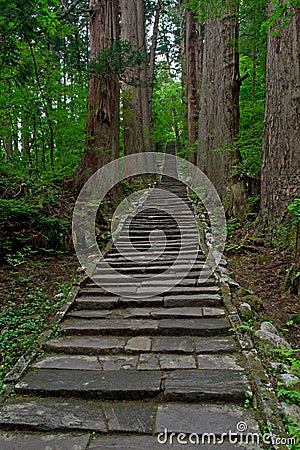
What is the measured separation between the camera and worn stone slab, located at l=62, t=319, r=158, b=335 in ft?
12.6

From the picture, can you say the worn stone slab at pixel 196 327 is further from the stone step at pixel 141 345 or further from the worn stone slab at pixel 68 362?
the worn stone slab at pixel 68 362

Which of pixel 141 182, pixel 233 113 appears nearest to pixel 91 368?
pixel 233 113

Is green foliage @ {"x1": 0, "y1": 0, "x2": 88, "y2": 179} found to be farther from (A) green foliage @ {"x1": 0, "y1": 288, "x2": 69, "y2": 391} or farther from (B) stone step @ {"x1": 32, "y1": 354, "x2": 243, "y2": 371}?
(B) stone step @ {"x1": 32, "y1": 354, "x2": 243, "y2": 371}

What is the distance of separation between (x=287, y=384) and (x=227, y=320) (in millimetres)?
1178

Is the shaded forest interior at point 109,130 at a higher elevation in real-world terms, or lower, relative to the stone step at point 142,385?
higher

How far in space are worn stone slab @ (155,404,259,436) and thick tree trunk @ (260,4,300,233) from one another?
3632 millimetres

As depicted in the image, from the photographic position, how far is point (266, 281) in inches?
192

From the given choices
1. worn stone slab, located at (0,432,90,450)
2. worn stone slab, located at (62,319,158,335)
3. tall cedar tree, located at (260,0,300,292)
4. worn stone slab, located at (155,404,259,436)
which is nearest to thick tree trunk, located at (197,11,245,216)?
tall cedar tree, located at (260,0,300,292)

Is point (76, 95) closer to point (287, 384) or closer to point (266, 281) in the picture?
point (266, 281)

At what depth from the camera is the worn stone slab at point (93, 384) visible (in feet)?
9.29

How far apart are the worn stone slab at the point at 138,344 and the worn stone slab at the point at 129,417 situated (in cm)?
72

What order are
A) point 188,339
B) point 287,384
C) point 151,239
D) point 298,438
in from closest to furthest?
point 298,438
point 287,384
point 188,339
point 151,239

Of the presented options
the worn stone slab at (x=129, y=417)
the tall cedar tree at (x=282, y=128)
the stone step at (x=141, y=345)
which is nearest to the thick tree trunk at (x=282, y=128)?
the tall cedar tree at (x=282, y=128)

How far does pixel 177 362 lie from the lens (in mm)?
3232
